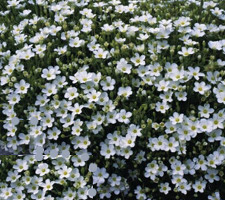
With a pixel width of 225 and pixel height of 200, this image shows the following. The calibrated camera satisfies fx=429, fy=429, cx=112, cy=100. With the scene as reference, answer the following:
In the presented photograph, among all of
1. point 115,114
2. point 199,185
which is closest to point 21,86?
point 115,114

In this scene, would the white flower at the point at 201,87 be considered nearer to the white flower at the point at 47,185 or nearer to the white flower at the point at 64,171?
the white flower at the point at 64,171

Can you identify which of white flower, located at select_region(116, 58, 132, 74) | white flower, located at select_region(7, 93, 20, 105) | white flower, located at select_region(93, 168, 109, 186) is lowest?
white flower, located at select_region(93, 168, 109, 186)

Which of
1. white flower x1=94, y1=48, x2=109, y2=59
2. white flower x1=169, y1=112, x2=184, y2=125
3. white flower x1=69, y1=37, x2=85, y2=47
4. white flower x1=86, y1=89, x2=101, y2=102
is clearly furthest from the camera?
white flower x1=69, y1=37, x2=85, y2=47

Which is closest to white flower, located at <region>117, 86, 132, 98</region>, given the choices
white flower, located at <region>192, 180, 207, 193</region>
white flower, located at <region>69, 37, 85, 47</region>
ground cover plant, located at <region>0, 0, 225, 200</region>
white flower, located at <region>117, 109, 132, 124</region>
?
ground cover plant, located at <region>0, 0, 225, 200</region>

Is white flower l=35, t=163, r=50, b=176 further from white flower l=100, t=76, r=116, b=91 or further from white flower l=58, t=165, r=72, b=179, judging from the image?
white flower l=100, t=76, r=116, b=91

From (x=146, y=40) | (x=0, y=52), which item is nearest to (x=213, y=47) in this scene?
(x=146, y=40)

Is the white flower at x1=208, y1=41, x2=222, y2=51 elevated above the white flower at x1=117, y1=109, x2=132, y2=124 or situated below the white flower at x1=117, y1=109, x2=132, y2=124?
above

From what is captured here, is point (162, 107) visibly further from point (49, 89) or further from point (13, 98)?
point (13, 98)

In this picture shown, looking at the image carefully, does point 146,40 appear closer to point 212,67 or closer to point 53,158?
point 212,67

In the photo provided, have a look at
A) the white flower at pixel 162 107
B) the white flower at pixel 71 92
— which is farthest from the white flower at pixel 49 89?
the white flower at pixel 162 107
